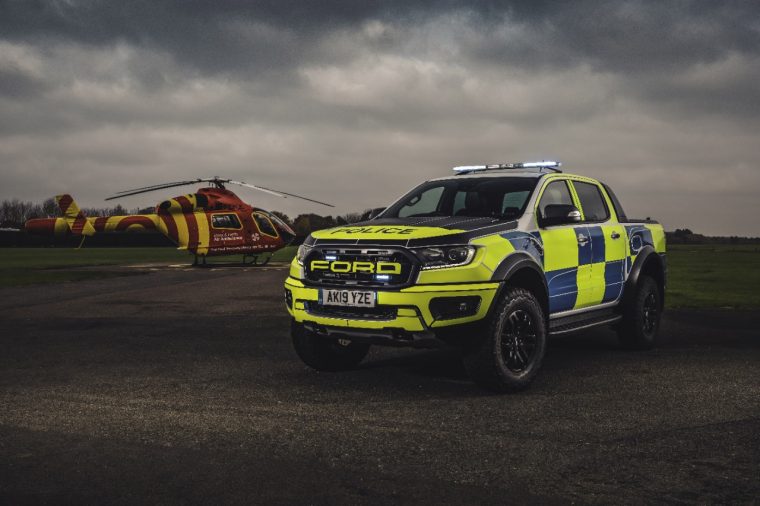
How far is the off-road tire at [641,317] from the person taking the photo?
7898 mm

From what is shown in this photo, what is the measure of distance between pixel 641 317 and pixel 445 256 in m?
3.46

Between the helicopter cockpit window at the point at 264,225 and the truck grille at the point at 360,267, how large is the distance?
71.7 ft

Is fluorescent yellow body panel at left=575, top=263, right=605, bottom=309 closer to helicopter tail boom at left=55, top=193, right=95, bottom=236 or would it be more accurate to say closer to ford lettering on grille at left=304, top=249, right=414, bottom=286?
ford lettering on grille at left=304, top=249, right=414, bottom=286

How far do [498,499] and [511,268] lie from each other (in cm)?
259

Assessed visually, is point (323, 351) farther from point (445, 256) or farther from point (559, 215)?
point (559, 215)

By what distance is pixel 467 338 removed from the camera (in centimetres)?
558

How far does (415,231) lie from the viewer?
5750 millimetres

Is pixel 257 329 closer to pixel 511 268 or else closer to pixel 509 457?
pixel 511 268

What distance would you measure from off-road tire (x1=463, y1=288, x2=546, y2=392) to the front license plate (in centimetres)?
87

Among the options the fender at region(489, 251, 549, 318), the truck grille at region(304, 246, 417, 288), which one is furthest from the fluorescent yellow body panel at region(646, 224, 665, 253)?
the truck grille at region(304, 246, 417, 288)

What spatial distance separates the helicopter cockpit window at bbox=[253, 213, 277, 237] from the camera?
90.1ft

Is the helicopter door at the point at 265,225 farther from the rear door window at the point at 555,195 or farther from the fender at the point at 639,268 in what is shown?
the rear door window at the point at 555,195

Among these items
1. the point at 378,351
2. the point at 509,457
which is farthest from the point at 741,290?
the point at 509,457

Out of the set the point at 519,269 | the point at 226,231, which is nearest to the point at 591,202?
the point at 519,269
